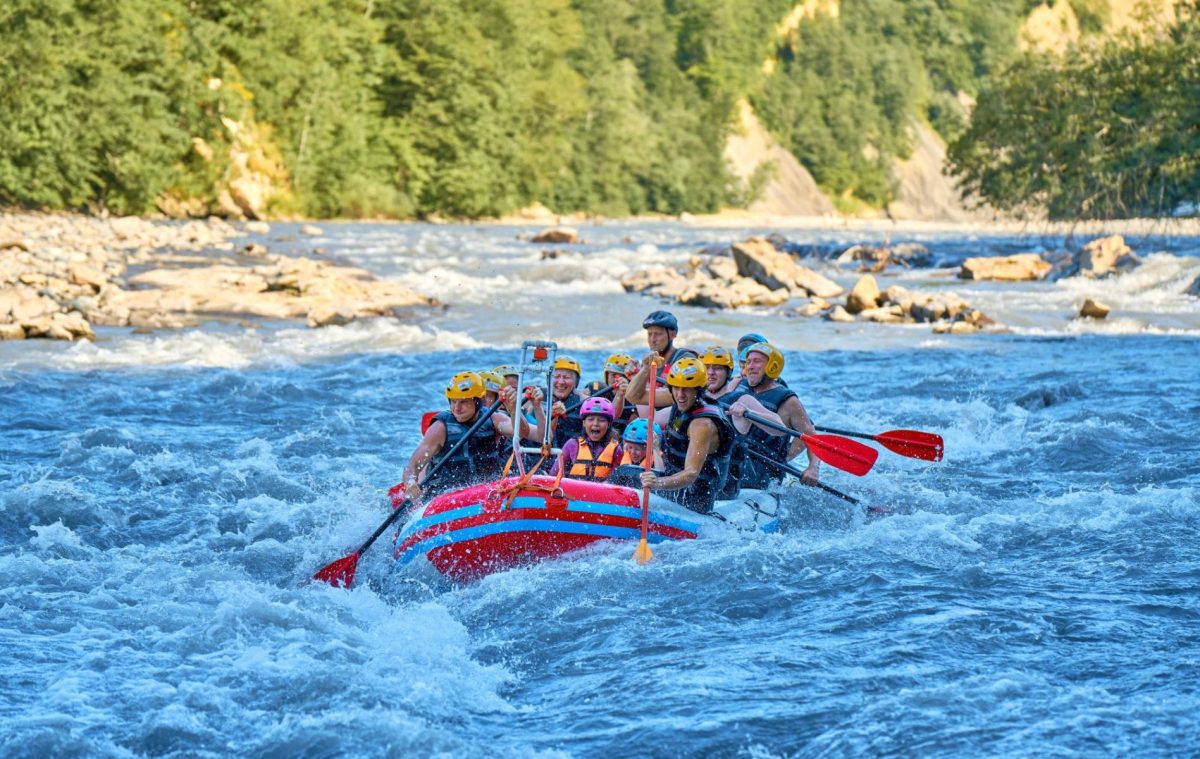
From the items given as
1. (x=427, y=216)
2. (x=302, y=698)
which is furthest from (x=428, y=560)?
(x=427, y=216)

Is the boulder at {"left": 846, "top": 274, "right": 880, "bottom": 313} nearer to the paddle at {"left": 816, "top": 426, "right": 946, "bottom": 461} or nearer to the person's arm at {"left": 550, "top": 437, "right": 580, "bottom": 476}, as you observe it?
the paddle at {"left": 816, "top": 426, "right": 946, "bottom": 461}

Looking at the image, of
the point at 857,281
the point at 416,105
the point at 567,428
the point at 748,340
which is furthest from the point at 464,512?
the point at 416,105

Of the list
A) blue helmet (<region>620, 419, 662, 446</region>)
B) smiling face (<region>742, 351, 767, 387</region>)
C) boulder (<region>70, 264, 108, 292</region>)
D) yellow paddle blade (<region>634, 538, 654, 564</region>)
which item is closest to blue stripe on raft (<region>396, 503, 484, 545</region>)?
yellow paddle blade (<region>634, 538, 654, 564</region>)

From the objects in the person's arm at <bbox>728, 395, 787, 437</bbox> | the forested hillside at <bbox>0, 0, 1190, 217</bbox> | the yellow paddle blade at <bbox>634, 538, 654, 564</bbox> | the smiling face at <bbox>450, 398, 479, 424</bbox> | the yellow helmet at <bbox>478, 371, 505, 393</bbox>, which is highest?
the forested hillside at <bbox>0, 0, 1190, 217</bbox>

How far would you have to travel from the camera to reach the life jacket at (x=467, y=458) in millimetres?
8625

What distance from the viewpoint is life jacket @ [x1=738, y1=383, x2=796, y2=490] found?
9.12m

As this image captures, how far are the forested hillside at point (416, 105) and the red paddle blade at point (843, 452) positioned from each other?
93.8ft

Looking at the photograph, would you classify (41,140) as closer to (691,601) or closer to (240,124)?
(240,124)

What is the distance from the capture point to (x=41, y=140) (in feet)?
126

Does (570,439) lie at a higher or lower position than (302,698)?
higher

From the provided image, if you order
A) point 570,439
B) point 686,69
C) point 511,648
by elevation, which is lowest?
point 511,648

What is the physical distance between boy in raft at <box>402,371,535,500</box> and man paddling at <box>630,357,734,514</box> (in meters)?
1.00

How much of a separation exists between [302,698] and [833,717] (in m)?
2.16

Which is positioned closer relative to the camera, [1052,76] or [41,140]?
[1052,76]
